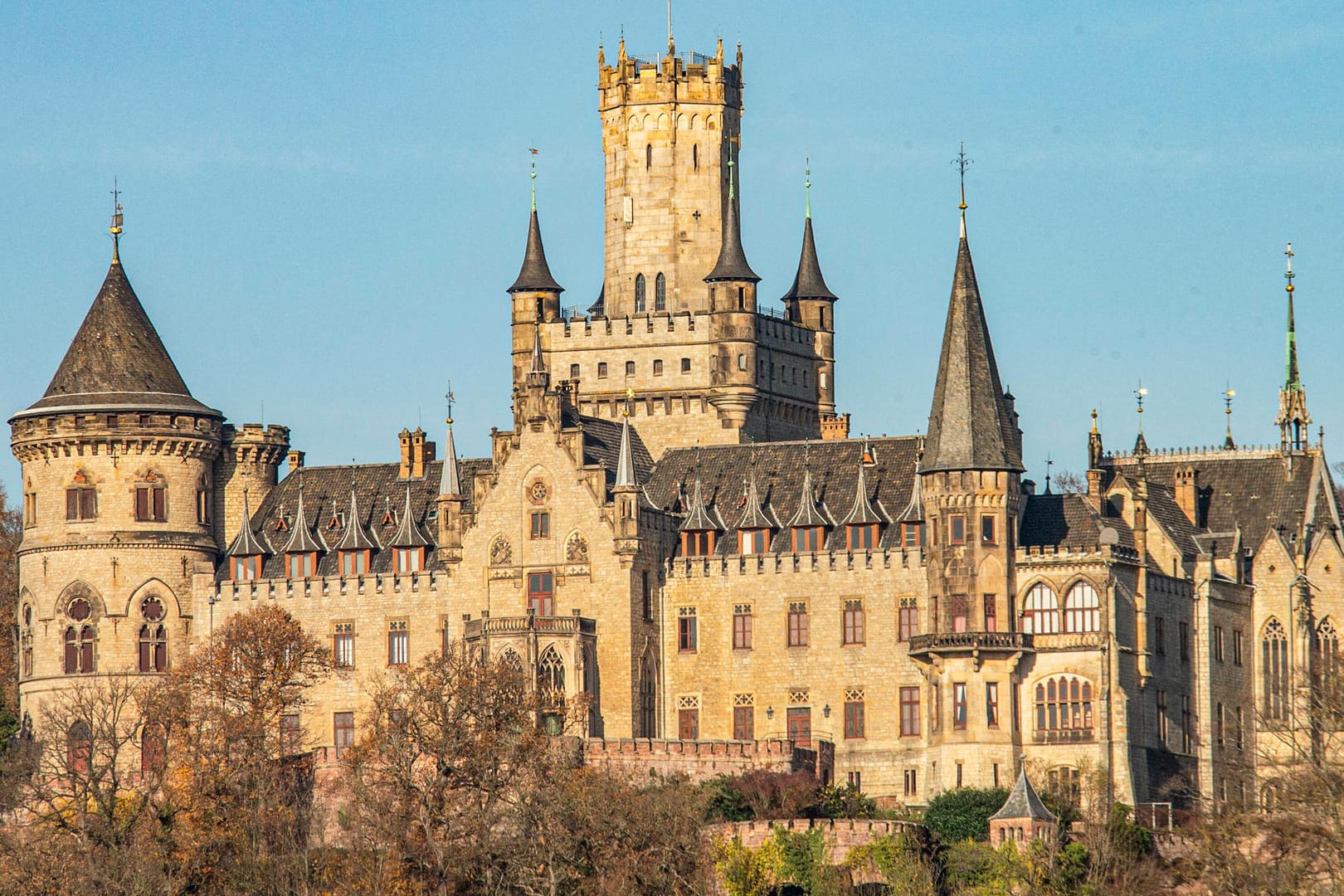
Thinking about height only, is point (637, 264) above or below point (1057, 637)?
above

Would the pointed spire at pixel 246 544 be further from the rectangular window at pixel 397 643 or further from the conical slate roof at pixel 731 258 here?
the conical slate roof at pixel 731 258

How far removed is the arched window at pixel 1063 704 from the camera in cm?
11294

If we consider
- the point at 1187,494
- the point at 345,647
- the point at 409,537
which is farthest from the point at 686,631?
the point at 1187,494

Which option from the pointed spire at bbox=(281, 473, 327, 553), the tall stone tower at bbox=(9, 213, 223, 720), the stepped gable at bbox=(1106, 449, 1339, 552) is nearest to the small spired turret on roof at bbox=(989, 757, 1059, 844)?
the stepped gable at bbox=(1106, 449, 1339, 552)

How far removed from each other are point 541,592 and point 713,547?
5923mm

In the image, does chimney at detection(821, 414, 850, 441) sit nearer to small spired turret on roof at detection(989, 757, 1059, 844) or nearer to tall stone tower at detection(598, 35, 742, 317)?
tall stone tower at detection(598, 35, 742, 317)

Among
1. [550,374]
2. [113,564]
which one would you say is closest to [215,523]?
[113,564]

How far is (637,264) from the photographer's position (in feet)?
444

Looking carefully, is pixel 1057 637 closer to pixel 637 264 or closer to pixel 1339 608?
pixel 1339 608

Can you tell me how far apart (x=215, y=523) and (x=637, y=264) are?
1861 centimetres

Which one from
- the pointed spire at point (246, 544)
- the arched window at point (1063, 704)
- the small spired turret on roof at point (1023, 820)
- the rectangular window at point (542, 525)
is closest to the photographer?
the small spired turret on roof at point (1023, 820)

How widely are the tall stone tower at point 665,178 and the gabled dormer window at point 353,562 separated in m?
15.2

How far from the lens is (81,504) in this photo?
12656cm

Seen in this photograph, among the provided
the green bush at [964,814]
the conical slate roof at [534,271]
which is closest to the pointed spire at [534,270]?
the conical slate roof at [534,271]
